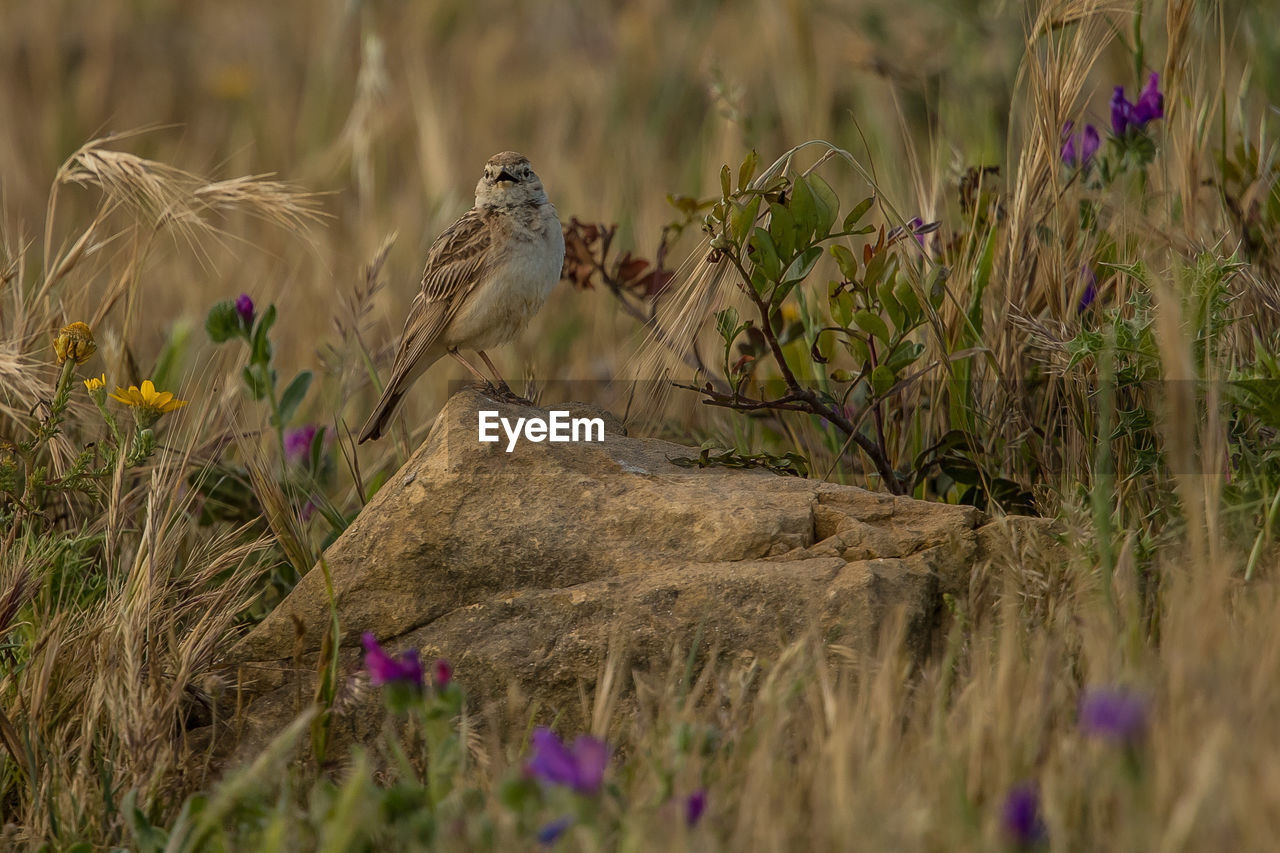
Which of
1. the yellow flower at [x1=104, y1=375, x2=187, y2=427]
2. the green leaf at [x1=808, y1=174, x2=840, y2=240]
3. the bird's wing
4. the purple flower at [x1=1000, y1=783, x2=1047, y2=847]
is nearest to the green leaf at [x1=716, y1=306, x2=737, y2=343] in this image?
the green leaf at [x1=808, y1=174, x2=840, y2=240]

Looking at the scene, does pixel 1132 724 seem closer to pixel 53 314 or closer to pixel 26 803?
pixel 26 803

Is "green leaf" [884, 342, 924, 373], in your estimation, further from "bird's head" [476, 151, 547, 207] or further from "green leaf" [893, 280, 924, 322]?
"bird's head" [476, 151, 547, 207]

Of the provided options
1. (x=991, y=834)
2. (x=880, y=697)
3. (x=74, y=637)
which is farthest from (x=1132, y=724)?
(x=74, y=637)

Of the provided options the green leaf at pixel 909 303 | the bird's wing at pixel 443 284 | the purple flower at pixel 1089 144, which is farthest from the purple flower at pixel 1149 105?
the bird's wing at pixel 443 284

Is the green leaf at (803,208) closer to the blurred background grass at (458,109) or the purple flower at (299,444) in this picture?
the blurred background grass at (458,109)

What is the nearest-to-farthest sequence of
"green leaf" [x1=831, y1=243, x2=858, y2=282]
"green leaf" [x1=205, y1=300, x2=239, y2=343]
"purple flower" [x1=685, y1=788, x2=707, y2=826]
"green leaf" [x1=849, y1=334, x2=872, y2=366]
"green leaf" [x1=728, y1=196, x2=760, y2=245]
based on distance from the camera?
"purple flower" [x1=685, y1=788, x2=707, y2=826] < "green leaf" [x1=728, y1=196, x2=760, y2=245] < "green leaf" [x1=831, y1=243, x2=858, y2=282] < "green leaf" [x1=849, y1=334, x2=872, y2=366] < "green leaf" [x1=205, y1=300, x2=239, y2=343]

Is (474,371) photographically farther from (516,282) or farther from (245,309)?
(245,309)

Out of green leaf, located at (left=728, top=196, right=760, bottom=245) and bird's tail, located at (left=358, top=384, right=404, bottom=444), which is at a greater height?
green leaf, located at (left=728, top=196, right=760, bottom=245)
